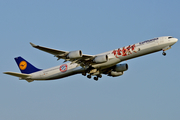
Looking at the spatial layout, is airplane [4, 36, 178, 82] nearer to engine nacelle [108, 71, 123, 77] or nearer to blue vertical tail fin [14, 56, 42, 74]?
engine nacelle [108, 71, 123, 77]

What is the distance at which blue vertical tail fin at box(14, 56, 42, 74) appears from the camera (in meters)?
57.9

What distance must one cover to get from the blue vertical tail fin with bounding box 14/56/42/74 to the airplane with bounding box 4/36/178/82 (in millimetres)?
784

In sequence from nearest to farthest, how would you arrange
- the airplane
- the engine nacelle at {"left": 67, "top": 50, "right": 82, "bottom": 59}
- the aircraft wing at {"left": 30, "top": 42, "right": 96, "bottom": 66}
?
the aircraft wing at {"left": 30, "top": 42, "right": 96, "bottom": 66} → the engine nacelle at {"left": 67, "top": 50, "right": 82, "bottom": 59} → the airplane

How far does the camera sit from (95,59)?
49312 millimetres

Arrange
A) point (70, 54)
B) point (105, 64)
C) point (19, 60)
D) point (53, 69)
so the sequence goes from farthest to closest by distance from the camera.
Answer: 1. point (19, 60)
2. point (53, 69)
3. point (105, 64)
4. point (70, 54)

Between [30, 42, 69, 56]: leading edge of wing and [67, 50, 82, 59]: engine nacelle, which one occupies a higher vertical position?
[30, 42, 69, 56]: leading edge of wing

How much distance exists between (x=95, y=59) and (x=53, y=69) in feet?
29.8

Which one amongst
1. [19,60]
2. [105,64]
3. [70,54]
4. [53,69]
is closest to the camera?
[70,54]

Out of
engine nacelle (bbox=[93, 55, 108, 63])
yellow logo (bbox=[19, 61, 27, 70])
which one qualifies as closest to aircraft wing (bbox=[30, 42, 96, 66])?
engine nacelle (bbox=[93, 55, 108, 63])

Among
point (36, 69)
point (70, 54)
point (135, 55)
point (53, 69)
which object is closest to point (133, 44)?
point (135, 55)

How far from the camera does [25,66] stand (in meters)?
58.8

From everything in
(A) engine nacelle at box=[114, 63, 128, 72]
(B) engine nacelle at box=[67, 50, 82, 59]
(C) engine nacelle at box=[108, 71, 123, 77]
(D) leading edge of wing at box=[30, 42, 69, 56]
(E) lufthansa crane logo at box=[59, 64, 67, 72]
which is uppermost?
(D) leading edge of wing at box=[30, 42, 69, 56]

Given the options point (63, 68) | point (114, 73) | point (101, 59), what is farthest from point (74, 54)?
point (114, 73)

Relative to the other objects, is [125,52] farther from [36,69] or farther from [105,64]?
[36,69]
